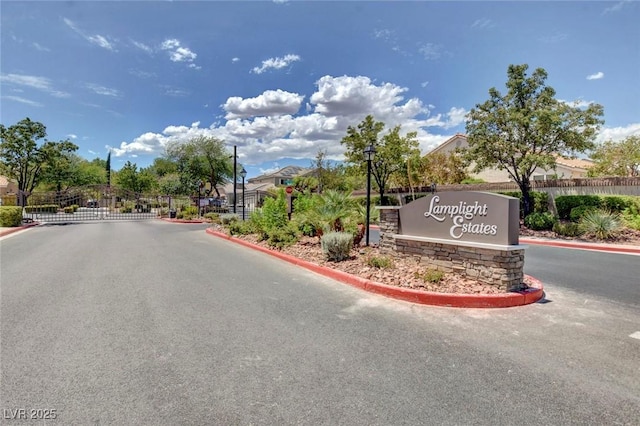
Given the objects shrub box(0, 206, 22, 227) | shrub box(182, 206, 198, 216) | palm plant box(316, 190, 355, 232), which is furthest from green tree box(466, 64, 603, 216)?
shrub box(0, 206, 22, 227)

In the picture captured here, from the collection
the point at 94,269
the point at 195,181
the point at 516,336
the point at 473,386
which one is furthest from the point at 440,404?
the point at 195,181

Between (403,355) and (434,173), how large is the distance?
28.7 meters

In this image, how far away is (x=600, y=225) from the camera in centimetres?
1332

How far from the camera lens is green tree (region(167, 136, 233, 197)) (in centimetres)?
4819

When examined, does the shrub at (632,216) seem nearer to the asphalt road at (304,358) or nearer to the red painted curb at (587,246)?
the red painted curb at (587,246)

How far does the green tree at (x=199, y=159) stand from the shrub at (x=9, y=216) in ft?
93.5

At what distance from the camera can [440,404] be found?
278 centimetres

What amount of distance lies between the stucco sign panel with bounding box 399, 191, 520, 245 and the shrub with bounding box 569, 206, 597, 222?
40.9ft

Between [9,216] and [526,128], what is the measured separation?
2774 centimetres

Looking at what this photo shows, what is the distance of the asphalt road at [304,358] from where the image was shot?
8.83ft

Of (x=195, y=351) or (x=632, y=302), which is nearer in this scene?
(x=195, y=351)

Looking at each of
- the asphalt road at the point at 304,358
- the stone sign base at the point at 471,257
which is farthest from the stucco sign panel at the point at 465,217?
the asphalt road at the point at 304,358

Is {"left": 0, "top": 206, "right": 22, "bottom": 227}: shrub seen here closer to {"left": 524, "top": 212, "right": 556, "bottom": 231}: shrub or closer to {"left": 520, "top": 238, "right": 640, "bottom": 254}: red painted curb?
{"left": 520, "top": 238, "right": 640, "bottom": 254}: red painted curb

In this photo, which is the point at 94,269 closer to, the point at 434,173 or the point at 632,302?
the point at 632,302
